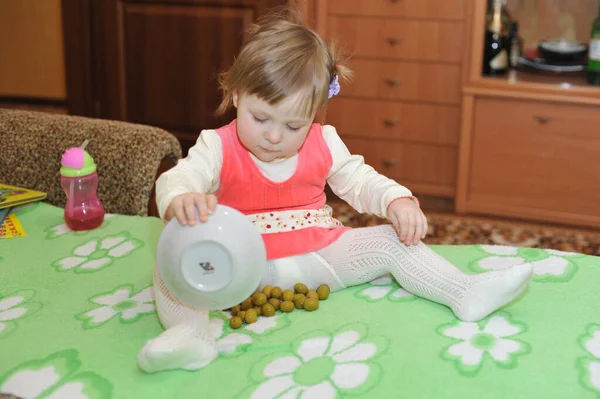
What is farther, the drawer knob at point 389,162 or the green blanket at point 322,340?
the drawer knob at point 389,162

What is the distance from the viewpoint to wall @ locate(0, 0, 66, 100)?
11.1 ft

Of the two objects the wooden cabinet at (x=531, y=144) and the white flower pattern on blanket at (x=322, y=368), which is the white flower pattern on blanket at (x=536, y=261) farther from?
the wooden cabinet at (x=531, y=144)

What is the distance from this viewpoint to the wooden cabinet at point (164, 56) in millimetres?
2758

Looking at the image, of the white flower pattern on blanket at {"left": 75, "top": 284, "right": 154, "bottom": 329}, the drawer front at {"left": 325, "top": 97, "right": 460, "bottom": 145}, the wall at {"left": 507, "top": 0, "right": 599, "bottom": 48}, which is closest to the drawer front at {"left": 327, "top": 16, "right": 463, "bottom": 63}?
the drawer front at {"left": 325, "top": 97, "right": 460, "bottom": 145}

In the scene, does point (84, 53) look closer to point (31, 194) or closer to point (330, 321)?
point (31, 194)

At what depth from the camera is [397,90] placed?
261cm

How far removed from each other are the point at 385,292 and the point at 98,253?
1.77ft

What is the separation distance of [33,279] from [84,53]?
1.73 metres

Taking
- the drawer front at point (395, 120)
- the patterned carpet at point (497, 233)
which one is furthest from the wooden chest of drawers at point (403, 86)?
the patterned carpet at point (497, 233)

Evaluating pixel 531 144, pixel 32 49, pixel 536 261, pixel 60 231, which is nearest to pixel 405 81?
pixel 531 144

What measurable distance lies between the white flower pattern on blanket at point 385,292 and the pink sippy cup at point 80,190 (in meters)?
0.58

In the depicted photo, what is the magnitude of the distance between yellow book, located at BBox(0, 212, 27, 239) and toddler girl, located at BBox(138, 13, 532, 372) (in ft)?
1.51

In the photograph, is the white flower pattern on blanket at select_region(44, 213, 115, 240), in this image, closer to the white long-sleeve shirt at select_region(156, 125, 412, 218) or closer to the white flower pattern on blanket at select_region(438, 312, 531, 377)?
the white long-sleeve shirt at select_region(156, 125, 412, 218)

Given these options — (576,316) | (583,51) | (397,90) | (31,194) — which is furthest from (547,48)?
(31,194)
